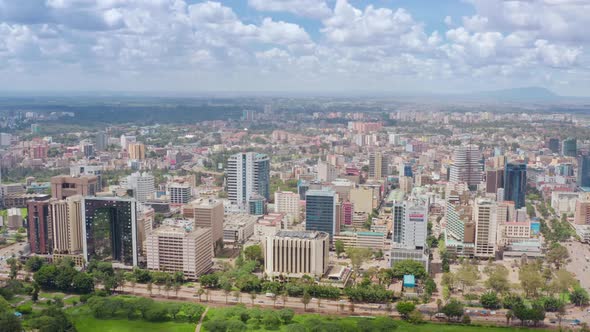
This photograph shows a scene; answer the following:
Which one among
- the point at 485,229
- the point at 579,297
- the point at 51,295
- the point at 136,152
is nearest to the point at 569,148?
the point at 485,229

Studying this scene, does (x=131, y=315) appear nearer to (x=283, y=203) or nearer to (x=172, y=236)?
(x=172, y=236)

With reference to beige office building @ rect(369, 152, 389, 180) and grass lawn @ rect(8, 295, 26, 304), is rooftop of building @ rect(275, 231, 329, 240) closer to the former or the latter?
grass lawn @ rect(8, 295, 26, 304)

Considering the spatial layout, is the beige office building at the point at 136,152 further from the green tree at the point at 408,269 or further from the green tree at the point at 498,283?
the green tree at the point at 498,283

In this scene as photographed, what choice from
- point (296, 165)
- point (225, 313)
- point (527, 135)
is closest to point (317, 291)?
point (225, 313)

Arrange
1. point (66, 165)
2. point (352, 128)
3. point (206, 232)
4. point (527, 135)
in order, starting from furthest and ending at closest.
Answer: point (352, 128) → point (527, 135) → point (66, 165) → point (206, 232)

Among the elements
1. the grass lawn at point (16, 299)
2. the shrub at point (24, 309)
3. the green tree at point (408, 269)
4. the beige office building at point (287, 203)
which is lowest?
the grass lawn at point (16, 299)

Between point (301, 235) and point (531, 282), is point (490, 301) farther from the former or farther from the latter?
point (301, 235)

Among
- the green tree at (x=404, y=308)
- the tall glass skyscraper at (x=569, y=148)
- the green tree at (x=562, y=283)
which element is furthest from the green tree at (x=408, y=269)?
the tall glass skyscraper at (x=569, y=148)
